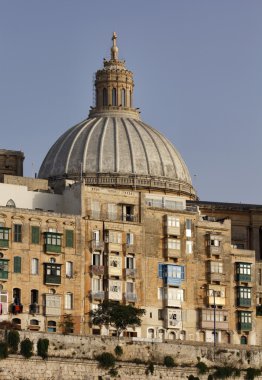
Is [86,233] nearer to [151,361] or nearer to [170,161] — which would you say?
[151,361]

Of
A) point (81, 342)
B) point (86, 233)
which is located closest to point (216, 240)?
point (86, 233)

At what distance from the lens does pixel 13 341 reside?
100625 mm

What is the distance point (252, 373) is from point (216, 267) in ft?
45.5

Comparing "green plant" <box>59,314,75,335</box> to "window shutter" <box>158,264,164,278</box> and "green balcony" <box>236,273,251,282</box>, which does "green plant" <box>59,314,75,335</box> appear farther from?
"green balcony" <box>236,273,251,282</box>

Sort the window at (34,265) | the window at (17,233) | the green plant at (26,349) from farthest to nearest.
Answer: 1. the window at (34,265)
2. the window at (17,233)
3. the green plant at (26,349)

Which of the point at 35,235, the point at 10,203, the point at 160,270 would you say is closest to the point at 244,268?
the point at 160,270

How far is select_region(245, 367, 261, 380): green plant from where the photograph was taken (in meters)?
110

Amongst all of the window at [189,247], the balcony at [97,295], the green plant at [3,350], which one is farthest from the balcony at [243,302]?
the green plant at [3,350]

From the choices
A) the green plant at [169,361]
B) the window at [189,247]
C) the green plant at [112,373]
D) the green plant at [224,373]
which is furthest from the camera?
the window at [189,247]

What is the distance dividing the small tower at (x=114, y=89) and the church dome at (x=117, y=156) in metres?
0.47

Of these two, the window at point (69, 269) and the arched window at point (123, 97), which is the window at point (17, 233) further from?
the arched window at point (123, 97)

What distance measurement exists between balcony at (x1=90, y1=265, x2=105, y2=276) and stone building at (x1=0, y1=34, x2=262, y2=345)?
7 centimetres

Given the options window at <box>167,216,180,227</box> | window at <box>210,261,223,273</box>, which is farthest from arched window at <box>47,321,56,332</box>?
window at <box>210,261,223,273</box>

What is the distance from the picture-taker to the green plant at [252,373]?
10990 centimetres
